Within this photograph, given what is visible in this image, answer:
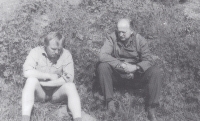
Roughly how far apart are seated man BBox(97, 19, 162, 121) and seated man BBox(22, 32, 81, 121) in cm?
65

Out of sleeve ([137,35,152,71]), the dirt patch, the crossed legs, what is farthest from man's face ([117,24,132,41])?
the dirt patch

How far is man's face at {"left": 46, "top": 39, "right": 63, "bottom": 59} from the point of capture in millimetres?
4680

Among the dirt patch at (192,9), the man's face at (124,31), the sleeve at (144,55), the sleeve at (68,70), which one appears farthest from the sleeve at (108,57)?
the dirt patch at (192,9)

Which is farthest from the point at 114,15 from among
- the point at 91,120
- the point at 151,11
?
the point at 91,120

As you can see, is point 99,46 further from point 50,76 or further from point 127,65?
point 50,76

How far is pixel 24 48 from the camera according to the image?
6.45 meters

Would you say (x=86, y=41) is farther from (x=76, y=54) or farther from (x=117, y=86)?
(x=117, y=86)

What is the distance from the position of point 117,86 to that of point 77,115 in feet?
4.70

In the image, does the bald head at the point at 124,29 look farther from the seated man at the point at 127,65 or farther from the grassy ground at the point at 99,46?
the grassy ground at the point at 99,46

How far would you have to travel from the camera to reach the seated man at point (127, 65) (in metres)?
5.07

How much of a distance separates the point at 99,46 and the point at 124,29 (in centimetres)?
165

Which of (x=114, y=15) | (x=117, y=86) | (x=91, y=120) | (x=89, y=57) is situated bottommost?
(x=91, y=120)

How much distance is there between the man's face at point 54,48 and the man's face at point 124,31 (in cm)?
121

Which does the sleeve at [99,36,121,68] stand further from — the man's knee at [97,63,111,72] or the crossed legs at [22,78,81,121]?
the crossed legs at [22,78,81,121]
